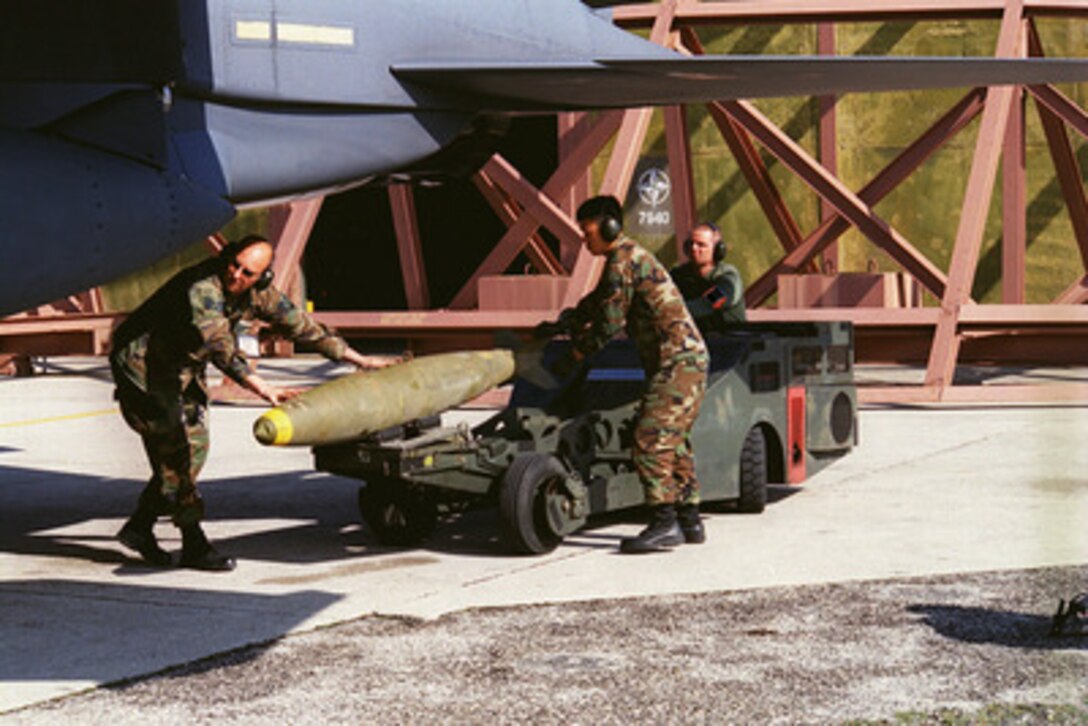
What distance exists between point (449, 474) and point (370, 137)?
79.9 inches

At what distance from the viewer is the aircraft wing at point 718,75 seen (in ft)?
29.0

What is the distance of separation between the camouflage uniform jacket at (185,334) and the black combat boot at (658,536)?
2118mm

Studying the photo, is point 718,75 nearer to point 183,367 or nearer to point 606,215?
point 606,215

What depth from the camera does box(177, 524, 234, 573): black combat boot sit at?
8.19m

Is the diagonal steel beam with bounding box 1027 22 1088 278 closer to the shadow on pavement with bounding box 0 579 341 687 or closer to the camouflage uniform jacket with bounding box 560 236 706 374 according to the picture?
the camouflage uniform jacket with bounding box 560 236 706 374

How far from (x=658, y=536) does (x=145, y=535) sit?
2.62 metres

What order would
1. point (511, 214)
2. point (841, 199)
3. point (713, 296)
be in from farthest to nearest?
point (511, 214)
point (841, 199)
point (713, 296)

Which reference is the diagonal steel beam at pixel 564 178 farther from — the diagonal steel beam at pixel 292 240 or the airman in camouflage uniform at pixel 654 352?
the airman in camouflage uniform at pixel 654 352

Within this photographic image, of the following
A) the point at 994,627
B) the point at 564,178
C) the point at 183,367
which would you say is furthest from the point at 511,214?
the point at 994,627

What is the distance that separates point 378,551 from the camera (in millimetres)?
8594

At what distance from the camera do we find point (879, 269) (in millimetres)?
20875

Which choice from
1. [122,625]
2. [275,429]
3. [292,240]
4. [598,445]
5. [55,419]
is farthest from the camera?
[292,240]

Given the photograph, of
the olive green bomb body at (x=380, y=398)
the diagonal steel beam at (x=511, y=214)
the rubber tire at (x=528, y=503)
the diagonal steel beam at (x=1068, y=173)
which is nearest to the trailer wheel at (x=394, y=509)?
the olive green bomb body at (x=380, y=398)

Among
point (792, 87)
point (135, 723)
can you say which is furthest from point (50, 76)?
point (792, 87)
